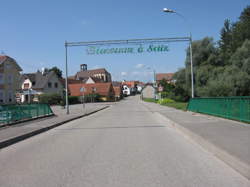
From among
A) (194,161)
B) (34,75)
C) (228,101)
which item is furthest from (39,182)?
(34,75)

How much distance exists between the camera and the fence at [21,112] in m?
14.5

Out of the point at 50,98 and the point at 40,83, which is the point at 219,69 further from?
the point at 40,83

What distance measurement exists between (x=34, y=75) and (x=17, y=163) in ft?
226

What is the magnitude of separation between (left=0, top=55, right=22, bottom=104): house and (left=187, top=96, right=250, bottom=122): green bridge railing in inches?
1130

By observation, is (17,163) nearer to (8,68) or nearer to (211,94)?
(211,94)

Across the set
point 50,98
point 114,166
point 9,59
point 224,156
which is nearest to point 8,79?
point 9,59

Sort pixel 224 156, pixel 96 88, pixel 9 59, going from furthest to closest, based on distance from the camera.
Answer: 1. pixel 96 88
2. pixel 9 59
3. pixel 224 156

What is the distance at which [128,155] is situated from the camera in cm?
742

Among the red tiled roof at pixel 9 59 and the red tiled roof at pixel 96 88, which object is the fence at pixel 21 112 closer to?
the red tiled roof at pixel 9 59

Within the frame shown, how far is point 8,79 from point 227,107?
34098 millimetres

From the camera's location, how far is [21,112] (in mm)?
16672

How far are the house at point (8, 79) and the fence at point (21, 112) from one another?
68.1 ft

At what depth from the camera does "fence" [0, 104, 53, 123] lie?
14.5 metres

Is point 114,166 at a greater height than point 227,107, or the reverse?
point 227,107
